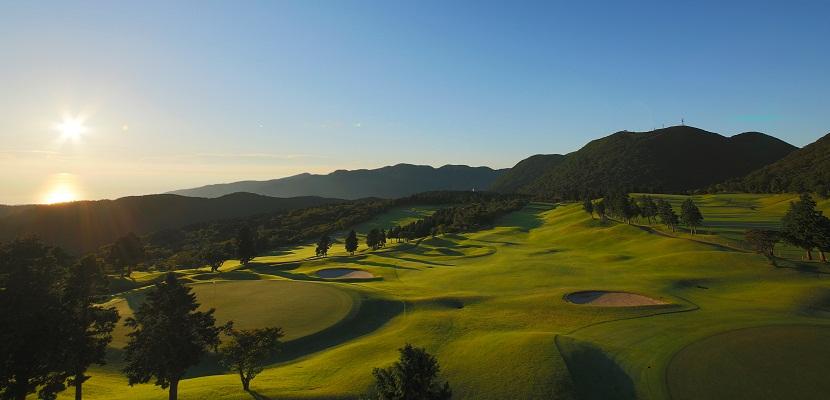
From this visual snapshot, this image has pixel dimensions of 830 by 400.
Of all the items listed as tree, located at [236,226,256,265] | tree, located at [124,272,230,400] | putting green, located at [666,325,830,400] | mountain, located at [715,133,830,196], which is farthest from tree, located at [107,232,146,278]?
mountain, located at [715,133,830,196]

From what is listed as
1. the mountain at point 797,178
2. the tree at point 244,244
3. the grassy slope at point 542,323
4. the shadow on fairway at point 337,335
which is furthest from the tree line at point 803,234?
the tree at point 244,244

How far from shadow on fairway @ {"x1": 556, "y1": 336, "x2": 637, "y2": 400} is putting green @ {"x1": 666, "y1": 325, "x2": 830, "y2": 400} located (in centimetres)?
281

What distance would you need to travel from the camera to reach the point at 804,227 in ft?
181

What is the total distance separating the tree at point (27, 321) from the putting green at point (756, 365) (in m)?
36.3

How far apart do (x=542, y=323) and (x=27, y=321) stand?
122 ft

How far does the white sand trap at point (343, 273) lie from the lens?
73.0m

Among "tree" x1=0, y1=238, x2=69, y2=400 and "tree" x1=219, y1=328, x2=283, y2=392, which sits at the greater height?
"tree" x1=0, y1=238, x2=69, y2=400

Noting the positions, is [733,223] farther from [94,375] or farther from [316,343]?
[94,375]

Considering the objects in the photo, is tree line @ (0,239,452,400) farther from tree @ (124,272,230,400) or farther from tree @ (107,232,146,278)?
tree @ (107,232,146,278)

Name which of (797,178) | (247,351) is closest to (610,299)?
(247,351)

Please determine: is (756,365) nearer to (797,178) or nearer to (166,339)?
(166,339)

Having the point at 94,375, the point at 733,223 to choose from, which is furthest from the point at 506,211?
the point at 94,375

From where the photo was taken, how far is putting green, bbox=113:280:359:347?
4303 cm

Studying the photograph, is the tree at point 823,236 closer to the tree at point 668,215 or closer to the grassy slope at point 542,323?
the grassy slope at point 542,323
